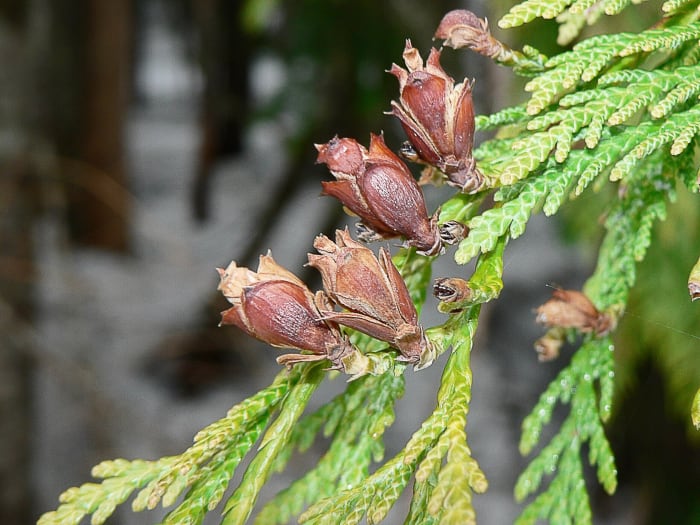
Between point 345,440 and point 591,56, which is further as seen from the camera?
point 345,440

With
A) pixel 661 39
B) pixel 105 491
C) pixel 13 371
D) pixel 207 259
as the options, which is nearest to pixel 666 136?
pixel 661 39

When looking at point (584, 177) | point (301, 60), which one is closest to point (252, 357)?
point (301, 60)

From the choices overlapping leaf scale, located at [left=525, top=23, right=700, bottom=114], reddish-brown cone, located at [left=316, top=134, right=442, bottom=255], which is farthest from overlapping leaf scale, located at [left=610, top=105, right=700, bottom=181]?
reddish-brown cone, located at [left=316, top=134, right=442, bottom=255]

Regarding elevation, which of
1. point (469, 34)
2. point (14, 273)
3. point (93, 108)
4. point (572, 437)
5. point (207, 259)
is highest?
point (93, 108)

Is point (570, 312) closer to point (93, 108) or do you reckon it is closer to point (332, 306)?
point (332, 306)

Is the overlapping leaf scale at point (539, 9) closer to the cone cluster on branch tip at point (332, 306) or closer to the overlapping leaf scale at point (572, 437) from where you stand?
the cone cluster on branch tip at point (332, 306)

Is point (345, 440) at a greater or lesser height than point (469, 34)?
lesser

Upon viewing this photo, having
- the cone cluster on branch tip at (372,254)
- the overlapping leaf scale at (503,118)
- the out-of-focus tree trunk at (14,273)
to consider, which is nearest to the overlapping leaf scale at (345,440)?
the cone cluster on branch tip at (372,254)
